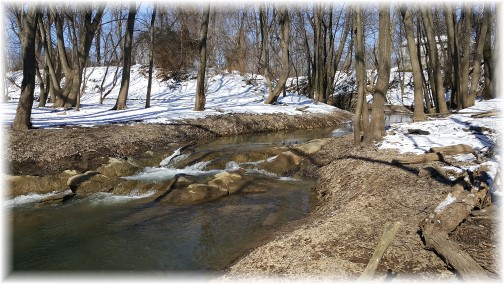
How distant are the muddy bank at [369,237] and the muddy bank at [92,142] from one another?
23.7ft

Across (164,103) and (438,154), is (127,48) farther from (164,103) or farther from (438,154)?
(438,154)

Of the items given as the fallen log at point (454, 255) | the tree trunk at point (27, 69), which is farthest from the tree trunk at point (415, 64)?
the tree trunk at point (27, 69)

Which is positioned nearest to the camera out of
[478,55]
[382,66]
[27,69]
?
[382,66]

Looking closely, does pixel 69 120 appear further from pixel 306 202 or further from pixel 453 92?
pixel 453 92

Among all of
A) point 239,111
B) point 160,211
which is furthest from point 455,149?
point 239,111

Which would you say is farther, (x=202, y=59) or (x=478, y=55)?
(x=202, y=59)

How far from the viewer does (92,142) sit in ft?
39.3

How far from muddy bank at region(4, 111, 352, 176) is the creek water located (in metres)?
2.25

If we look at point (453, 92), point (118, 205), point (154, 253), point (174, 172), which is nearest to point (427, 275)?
point (154, 253)

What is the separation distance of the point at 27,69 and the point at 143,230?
8.42m

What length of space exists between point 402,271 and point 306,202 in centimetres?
388

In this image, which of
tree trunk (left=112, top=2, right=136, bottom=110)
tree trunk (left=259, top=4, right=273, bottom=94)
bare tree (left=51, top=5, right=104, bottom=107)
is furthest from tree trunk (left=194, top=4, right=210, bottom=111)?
tree trunk (left=259, top=4, right=273, bottom=94)

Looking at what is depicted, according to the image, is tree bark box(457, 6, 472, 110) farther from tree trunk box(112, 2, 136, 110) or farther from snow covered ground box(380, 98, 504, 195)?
tree trunk box(112, 2, 136, 110)

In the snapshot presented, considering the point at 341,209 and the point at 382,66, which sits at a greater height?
the point at 382,66
